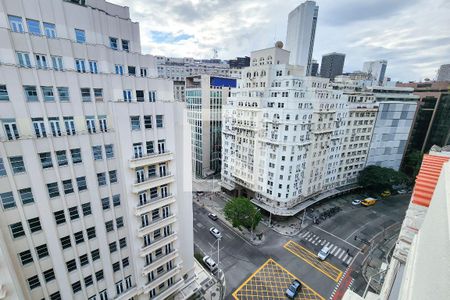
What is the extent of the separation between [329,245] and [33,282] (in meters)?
52.5

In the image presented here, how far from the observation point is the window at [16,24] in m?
16.9

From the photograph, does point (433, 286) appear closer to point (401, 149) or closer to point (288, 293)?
point (288, 293)

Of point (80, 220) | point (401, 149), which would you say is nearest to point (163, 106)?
point (80, 220)

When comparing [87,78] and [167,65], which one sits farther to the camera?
[167,65]

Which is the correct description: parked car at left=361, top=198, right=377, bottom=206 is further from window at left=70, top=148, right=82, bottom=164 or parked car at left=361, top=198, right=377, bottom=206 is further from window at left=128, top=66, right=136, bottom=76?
window at left=70, top=148, right=82, bottom=164

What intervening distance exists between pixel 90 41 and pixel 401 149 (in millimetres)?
95060

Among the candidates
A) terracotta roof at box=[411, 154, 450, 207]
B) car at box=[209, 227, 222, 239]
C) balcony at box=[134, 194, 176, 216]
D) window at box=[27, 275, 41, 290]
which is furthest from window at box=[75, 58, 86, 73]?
car at box=[209, 227, 222, 239]

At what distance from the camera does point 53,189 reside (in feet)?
63.1

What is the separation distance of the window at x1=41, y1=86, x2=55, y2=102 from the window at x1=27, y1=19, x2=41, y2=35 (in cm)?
462

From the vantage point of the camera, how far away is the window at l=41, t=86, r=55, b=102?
58.9ft

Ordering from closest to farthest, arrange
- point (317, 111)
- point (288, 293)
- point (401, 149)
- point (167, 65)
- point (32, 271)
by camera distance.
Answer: point (32, 271) → point (288, 293) → point (317, 111) → point (401, 149) → point (167, 65)

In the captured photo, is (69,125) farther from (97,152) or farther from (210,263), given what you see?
(210,263)

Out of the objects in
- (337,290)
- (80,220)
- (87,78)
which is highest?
(87,78)

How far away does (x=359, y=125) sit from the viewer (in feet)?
216
